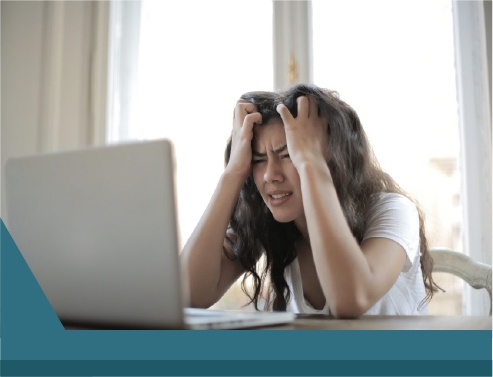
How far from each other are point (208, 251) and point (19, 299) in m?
0.60

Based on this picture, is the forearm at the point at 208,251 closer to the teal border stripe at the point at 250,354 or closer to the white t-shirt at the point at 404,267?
the white t-shirt at the point at 404,267

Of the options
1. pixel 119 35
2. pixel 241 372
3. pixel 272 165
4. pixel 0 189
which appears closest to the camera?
pixel 241 372

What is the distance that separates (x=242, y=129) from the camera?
→ 1.22 m

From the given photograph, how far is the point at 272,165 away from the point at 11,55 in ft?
5.23

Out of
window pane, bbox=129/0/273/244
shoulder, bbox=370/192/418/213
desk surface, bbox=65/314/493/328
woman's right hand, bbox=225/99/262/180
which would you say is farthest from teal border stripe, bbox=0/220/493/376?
window pane, bbox=129/0/273/244

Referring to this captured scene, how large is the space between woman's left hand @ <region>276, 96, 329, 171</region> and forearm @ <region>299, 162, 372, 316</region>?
0.27ft

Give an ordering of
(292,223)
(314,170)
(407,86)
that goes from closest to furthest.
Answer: (314,170)
(292,223)
(407,86)

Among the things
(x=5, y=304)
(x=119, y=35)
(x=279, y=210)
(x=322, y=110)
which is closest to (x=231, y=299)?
(x=279, y=210)

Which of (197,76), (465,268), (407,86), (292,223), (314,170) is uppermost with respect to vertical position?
(197,76)

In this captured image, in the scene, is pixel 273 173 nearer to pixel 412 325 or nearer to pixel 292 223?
pixel 292 223

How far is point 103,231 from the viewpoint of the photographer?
0.51 m

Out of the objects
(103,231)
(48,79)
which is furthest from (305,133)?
(48,79)

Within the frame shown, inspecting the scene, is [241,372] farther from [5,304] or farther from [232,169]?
[232,169]

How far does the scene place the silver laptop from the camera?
0.48 m
